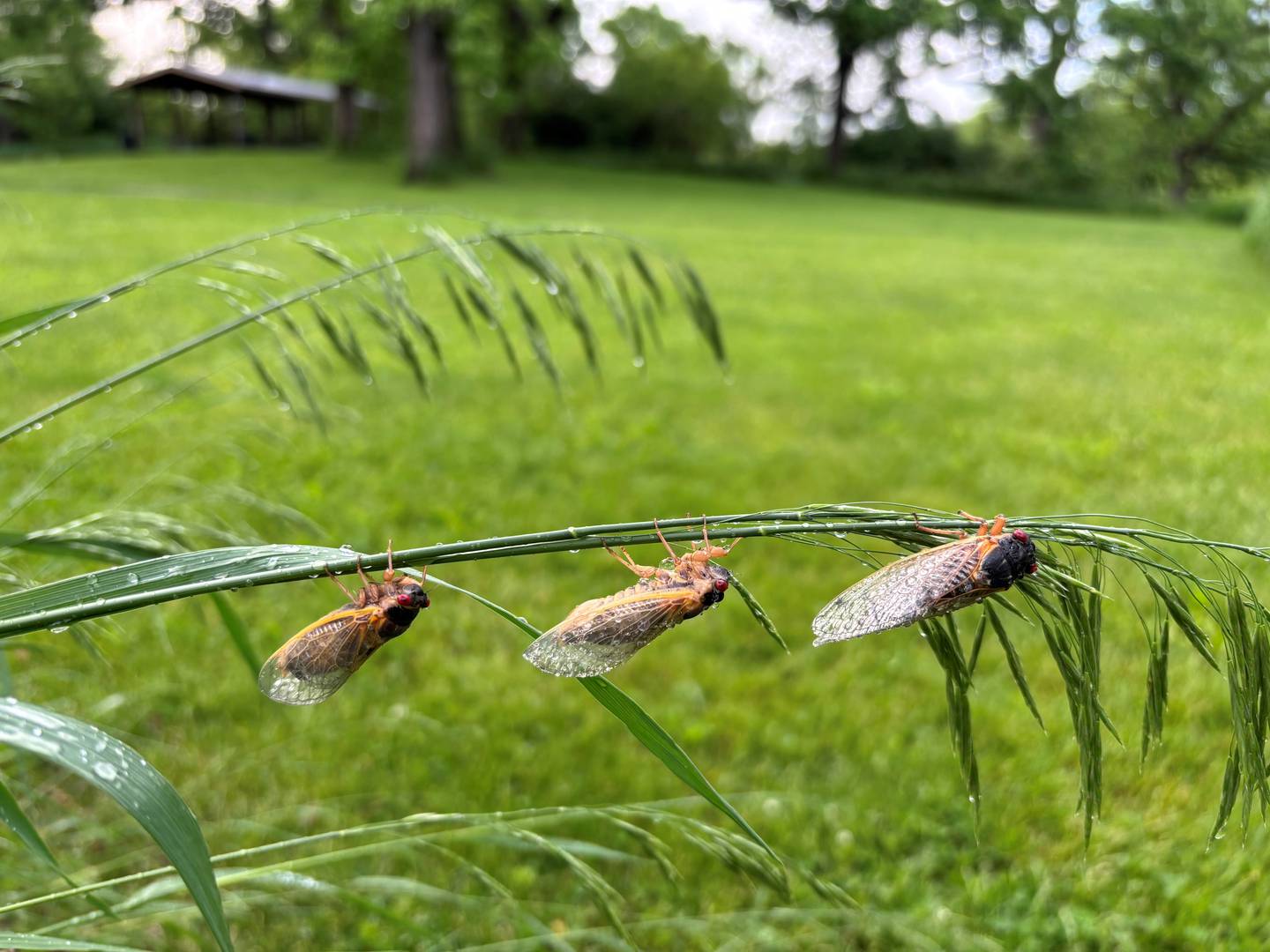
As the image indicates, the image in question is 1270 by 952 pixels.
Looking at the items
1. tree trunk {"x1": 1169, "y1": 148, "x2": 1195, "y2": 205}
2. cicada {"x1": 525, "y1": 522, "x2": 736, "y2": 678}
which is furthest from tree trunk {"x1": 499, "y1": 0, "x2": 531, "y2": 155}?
tree trunk {"x1": 1169, "y1": 148, "x2": 1195, "y2": 205}

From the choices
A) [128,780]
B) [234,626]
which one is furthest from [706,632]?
[128,780]

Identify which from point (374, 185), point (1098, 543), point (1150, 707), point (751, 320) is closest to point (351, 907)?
point (1150, 707)

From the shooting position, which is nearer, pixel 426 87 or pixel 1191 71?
pixel 426 87

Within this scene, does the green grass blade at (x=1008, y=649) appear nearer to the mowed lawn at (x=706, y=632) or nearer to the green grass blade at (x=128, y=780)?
the mowed lawn at (x=706, y=632)

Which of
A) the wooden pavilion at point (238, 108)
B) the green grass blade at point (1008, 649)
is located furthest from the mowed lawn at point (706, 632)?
the wooden pavilion at point (238, 108)

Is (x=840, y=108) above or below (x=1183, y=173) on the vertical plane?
above

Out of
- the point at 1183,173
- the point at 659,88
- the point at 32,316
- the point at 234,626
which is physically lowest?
the point at 234,626

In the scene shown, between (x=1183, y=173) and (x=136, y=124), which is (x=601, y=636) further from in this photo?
(x=1183, y=173)
